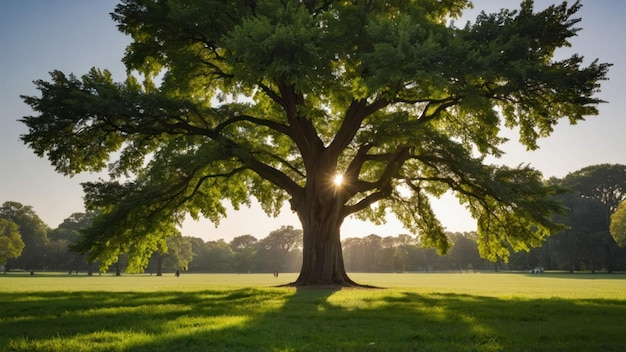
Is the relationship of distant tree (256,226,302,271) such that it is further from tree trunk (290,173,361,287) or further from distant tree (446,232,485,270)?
tree trunk (290,173,361,287)

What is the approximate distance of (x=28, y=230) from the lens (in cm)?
9644

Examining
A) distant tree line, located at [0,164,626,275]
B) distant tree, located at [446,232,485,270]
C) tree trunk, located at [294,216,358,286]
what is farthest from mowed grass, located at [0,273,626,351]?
distant tree, located at [446,232,485,270]

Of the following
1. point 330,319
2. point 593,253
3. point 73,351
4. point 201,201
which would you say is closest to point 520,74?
point 330,319

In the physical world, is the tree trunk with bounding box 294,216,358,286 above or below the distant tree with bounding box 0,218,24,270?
below

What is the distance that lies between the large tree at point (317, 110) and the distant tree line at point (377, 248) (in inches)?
221

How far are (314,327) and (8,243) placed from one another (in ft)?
244

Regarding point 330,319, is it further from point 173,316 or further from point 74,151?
point 74,151

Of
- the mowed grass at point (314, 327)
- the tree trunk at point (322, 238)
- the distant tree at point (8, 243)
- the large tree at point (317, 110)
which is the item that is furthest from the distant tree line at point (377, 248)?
the mowed grass at point (314, 327)

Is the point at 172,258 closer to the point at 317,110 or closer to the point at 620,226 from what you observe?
the point at 620,226

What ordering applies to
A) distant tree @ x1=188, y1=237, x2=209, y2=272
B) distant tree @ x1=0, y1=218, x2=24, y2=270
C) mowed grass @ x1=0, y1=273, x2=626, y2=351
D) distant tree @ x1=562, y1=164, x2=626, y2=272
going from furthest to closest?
distant tree @ x1=188, y1=237, x2=209, y2=272, distant tree @ x1=562, y1=164, x2=626, y2=272, distant tree @ x1=0, y1=218, x2=24, y2=270, mowed grass @ x1=0, y1=273, x2=626, y2=351

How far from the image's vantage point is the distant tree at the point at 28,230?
96.3 metres

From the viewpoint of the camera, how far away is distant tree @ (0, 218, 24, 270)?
67.3 m

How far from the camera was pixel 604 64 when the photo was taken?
16375mm

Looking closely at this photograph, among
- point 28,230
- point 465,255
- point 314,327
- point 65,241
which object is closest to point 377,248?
point 465,255
